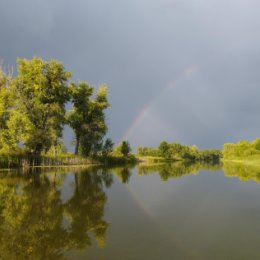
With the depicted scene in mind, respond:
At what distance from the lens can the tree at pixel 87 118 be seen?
64375mm

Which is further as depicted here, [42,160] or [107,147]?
[107,147]

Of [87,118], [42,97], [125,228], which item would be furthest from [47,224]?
[87,118]

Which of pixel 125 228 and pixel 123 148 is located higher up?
pixel 123 148

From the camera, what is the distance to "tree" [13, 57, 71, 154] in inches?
1941

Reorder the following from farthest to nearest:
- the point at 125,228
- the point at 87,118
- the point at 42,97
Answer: the point at 87,118 → the point at 42,97 → the point at 125,228

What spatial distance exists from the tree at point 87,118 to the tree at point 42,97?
9.35 meters

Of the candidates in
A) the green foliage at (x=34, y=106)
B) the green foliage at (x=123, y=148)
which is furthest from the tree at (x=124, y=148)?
the green foliage at (x=34, y=106)

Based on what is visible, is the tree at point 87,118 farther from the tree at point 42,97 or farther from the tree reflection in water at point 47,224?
the tree reflection in water at point 47,224

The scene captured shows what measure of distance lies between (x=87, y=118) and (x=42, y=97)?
17.8 m

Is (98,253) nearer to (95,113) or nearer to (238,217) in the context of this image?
(238,217)

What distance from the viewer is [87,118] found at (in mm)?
67812

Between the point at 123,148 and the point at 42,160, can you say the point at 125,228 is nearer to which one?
the point at 42,160

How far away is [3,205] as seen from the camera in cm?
1452

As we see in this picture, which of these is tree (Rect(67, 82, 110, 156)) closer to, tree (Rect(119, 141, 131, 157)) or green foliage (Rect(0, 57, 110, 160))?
green foliage (Rect(0, 57, 110, 160))
